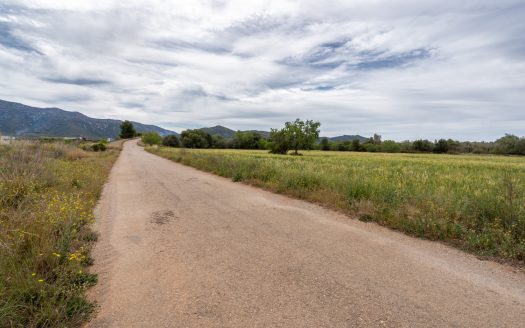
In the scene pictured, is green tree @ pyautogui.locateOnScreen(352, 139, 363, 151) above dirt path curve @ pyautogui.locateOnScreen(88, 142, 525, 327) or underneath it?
above

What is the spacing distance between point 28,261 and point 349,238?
505 centimetres

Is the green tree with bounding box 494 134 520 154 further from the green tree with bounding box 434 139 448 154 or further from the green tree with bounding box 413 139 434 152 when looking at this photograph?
the green tree with bounding box 413 139 434 152

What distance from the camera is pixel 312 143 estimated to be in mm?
61969

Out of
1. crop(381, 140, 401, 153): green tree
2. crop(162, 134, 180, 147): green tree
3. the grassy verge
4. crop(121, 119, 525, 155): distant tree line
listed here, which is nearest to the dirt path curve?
the grassy verge

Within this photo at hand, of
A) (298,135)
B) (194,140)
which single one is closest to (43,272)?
(298,135)

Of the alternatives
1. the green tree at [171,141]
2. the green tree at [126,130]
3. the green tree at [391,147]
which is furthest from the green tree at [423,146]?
the green tree at [126,130]

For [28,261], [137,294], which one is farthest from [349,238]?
[28,261]

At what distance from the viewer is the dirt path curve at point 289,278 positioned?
3082mm

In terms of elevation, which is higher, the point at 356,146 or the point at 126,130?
the point at 126,130

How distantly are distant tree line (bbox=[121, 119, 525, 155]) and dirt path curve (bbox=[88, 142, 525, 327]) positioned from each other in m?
52.4

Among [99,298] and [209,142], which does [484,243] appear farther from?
[209,142]

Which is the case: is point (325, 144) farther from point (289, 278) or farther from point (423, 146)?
point (289, 278)

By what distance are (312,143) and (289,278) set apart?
59.3m

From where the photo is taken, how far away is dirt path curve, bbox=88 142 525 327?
308 cm
